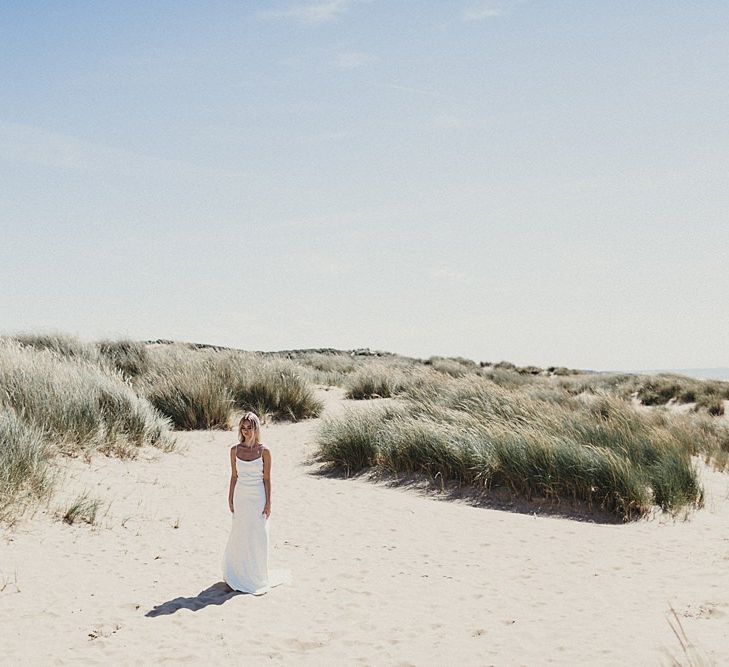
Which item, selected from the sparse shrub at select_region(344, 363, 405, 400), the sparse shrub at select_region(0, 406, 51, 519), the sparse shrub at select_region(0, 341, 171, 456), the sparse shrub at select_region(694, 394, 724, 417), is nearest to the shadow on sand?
the sparse shrub at select_region(0, 406, 51, 519)

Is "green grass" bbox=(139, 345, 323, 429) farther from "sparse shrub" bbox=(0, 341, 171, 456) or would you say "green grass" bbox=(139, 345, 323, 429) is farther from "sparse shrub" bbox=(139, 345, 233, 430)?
"sparse shrub" bbox=(0, 341, 171, 456)

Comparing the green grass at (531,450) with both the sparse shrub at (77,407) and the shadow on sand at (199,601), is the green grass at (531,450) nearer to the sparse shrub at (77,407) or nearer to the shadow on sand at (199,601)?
the sparse shrub at (77,407)

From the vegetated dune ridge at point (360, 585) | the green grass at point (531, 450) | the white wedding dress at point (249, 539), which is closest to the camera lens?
the vegetated dune ridge at point (360, 585)

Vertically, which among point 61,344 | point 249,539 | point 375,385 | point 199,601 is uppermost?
point 61,344

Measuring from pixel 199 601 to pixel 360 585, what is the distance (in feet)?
5.01

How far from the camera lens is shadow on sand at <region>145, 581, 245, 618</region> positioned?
5.63m

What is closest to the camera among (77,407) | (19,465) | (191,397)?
(19,465)

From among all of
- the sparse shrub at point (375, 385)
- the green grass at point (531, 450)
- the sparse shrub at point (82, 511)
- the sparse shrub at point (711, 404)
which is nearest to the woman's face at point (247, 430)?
the sparse shrub at point (82, 511)

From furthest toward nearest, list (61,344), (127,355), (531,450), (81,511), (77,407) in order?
(127,355) < (61,344) < (77,407) < (531,450) < (81,511)

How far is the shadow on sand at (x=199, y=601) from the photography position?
5633 millimetres

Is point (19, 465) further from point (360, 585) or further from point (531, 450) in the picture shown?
point (531, 450)

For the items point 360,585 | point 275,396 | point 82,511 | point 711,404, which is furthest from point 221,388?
point 711,404

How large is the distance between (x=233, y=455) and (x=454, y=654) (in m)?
2.79

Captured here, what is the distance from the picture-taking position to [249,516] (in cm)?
637
